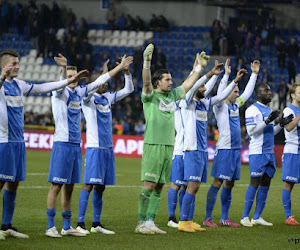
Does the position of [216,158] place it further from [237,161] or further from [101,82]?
[101,82]

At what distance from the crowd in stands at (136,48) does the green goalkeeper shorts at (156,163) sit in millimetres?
15705

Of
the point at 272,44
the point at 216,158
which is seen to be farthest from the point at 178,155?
the point at 272,44

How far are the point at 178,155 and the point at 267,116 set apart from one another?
163 centimetres

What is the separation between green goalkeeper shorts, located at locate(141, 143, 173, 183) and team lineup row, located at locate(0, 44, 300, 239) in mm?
14

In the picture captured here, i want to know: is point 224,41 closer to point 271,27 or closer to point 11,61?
point 271,27

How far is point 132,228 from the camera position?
1106 cm

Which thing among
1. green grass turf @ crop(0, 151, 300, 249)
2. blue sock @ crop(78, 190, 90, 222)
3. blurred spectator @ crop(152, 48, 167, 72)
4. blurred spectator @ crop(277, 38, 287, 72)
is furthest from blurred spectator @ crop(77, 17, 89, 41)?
blue sock @ crop(78, 190, 90, 222)

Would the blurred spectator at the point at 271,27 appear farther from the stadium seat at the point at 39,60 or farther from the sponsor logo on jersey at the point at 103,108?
the sponsor logo on jersey at the point at 103,108

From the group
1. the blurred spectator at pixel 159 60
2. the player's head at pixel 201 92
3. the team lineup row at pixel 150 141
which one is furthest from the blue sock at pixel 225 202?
the blurred spectator at pixel 159 60

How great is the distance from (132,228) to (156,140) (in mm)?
1571

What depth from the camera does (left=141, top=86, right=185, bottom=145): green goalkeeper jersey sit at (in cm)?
1032

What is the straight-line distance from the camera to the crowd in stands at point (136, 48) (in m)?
29.0

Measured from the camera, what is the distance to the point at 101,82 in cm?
1014

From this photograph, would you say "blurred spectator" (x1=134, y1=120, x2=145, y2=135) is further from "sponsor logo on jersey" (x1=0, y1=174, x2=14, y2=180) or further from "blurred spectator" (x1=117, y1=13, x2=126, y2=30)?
"sponsor logo on jersey" (x1=0, y1=174, x2=14, y2=180)
